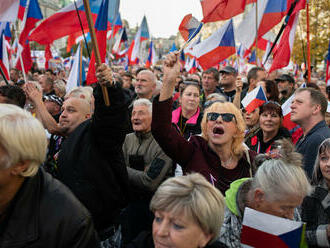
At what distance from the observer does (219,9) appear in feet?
17.4

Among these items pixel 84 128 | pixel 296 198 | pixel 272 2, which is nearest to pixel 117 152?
pixel 84 128

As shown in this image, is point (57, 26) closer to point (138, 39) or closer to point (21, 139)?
point (21, 139)

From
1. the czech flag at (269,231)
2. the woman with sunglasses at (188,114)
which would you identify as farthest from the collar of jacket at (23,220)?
the woman with sunglasses at (188,114)

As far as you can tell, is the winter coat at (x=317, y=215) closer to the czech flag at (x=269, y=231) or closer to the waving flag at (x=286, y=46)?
the czech flag at (x=269, y=231)

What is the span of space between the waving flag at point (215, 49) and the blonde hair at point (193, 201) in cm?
480

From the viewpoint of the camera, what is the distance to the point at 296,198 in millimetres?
1957

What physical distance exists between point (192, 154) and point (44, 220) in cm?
141

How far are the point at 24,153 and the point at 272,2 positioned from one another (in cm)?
557

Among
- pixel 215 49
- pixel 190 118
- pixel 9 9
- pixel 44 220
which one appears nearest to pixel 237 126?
pixel 190 118

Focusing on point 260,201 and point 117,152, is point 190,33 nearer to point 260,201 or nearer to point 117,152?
point 117,152

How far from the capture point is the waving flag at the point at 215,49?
6312 mm

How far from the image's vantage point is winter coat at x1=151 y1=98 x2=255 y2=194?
8.22 ft

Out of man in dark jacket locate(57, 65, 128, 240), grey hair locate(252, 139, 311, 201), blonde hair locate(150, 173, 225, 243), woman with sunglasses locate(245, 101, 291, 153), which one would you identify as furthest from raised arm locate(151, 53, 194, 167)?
woman with sunglasses locate(245, 101, 291, 153)

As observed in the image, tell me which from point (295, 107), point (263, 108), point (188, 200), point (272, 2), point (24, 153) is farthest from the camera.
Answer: point (272, 2)
